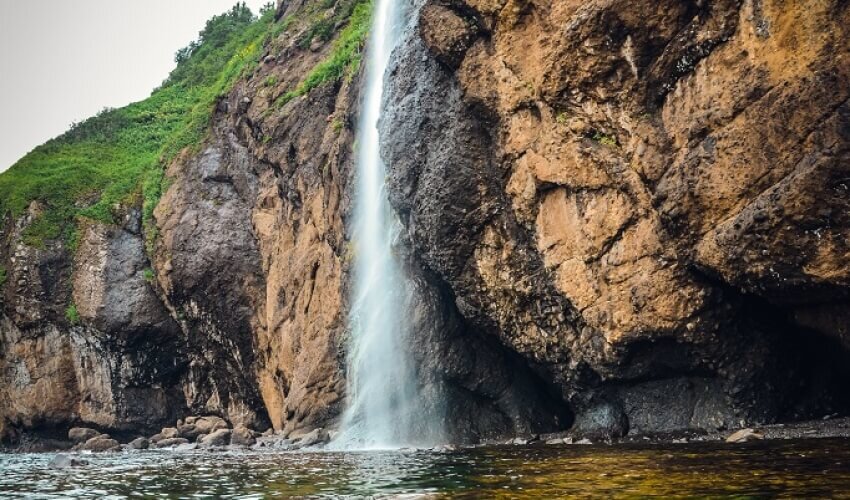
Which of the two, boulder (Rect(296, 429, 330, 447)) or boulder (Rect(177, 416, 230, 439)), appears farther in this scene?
boulder (Rect(177, 416, 230, 439))

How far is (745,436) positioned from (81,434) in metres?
34.7

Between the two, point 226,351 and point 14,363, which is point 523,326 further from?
point 14,363

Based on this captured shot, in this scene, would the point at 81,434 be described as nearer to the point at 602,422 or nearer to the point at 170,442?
the point at 170,442

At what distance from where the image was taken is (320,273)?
3041cm

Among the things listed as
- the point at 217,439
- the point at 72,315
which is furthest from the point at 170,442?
the point at 72,315

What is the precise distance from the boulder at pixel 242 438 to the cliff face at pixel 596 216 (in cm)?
209

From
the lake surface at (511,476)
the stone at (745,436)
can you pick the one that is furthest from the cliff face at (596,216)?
the lake surface at (511,476)

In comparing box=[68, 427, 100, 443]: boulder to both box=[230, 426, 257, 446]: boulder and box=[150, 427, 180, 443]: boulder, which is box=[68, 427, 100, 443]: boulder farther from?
box=[230, 426, 257, 446]: boulder

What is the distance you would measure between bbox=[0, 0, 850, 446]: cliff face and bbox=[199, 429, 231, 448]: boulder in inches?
85.5

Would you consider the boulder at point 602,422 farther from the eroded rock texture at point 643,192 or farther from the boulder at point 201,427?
the boulder at point 201,427

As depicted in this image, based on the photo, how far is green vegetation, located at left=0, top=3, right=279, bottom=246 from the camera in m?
44.7

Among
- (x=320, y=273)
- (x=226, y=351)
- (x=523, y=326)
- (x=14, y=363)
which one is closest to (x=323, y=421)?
(x=320, y=273)

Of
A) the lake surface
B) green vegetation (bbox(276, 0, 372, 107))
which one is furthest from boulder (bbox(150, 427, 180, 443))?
the lake surface

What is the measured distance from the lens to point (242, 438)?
30.8m
